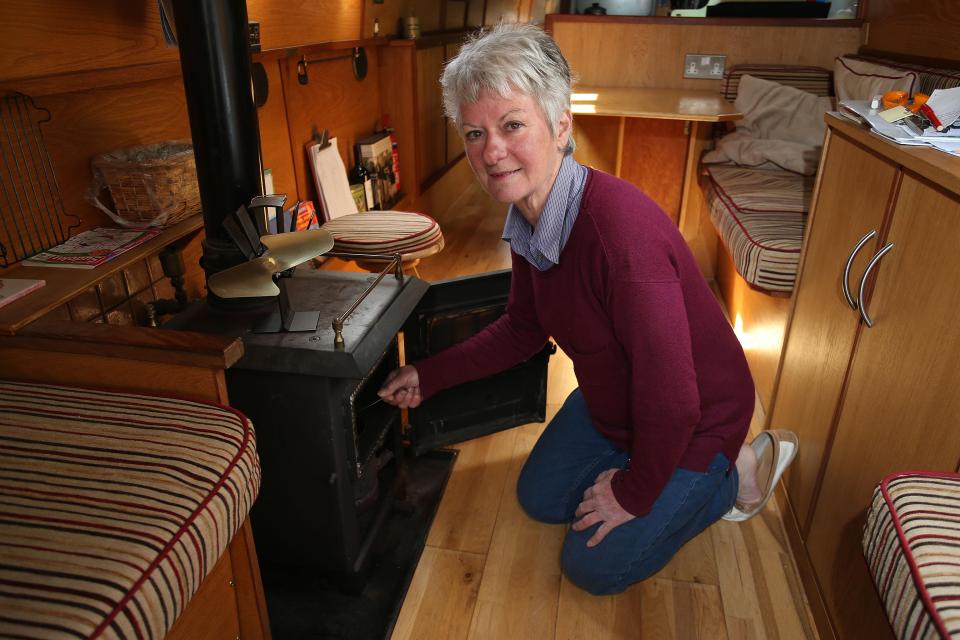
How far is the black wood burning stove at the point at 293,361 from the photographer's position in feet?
4.22

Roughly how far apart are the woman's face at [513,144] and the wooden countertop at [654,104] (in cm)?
171

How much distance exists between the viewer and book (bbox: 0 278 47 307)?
1253mm

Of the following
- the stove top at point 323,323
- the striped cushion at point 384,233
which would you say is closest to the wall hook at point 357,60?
the striped cushion at point 384,233

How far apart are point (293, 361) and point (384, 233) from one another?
93cm

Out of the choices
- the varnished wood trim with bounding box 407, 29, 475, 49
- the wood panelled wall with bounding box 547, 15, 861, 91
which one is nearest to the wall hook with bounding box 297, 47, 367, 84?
the varnished wood trim with bounding box 407, 29, 475, 49

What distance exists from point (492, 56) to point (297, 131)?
5.32ft

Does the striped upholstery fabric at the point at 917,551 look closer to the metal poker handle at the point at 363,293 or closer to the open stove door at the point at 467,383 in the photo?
the metal poker handle at the point at 363,293

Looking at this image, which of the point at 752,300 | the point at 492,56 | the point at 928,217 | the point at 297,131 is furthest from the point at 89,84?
the point at 752,300

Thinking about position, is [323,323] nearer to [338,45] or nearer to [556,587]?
[556,587]

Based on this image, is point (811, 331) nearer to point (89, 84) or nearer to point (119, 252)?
point (119, 252)

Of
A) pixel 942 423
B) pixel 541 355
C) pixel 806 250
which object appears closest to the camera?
pixel 942 423

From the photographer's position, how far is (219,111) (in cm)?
134

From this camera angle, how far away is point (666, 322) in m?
1.25

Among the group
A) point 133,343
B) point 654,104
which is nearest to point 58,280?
point 133,343
